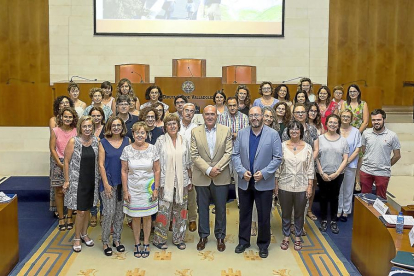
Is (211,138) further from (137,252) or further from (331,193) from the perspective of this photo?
(331,193)

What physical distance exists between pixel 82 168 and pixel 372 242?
2.74m

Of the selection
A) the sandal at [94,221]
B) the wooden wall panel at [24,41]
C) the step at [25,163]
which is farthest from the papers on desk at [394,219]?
the wooden wall panel at [24,41]

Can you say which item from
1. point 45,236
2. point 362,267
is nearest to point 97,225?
point 45,236

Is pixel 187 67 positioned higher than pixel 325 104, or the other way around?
pixel 187 67

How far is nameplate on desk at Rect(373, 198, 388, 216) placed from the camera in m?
4.36

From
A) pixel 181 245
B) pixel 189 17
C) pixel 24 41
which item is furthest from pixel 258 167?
pixel 24 41

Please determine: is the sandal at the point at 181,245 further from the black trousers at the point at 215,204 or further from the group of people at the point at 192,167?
the black trousers at the point at 215,204

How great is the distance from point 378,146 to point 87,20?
7.62m

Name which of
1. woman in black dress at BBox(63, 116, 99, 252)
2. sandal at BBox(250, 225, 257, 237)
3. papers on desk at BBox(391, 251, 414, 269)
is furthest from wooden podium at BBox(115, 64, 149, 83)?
papers on desk at BBox(391, 251, 414, 269)

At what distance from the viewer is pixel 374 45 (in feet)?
38.2

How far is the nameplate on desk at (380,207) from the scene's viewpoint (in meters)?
4.36

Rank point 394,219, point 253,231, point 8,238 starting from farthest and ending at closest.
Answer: point 253,231 < point 8,238 < point 394,219

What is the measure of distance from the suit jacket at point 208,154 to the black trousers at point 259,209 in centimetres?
25

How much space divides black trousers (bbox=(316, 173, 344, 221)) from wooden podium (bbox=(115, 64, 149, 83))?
4.29 meters
